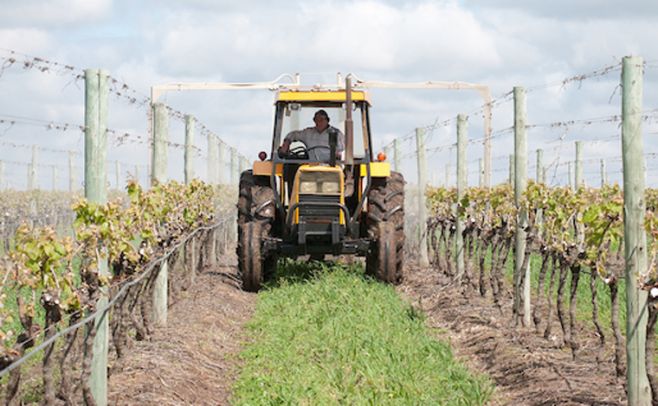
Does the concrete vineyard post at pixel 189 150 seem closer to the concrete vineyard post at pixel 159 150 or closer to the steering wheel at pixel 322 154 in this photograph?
the steering wheel at pixel 322 154

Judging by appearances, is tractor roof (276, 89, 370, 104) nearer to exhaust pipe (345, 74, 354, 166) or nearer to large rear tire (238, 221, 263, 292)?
exhaust pipe (345, 74, 354, 166)

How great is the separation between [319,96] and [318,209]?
4.60ft

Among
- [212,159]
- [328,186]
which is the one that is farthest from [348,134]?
[212,159]

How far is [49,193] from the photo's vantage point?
A: 27.0m

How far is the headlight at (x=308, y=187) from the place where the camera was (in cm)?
1120

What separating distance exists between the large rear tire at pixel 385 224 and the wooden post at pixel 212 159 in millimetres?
5266

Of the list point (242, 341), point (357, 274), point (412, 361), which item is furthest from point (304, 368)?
point (357, 274)

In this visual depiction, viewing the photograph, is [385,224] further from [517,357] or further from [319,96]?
[517,357]

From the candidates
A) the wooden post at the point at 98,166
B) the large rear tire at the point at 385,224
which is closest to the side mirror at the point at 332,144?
the large rear tire at the point at 385,224

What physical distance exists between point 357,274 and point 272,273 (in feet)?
3.45

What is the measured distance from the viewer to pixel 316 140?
11688 millimetres

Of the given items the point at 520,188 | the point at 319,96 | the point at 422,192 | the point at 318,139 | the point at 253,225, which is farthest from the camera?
the point at 422,192

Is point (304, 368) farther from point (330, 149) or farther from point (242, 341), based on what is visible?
point (330, 149)

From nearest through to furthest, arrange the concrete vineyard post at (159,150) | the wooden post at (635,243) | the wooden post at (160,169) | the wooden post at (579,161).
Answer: the wooden post at (635,243)
the wooden post at (160,169)
the concrete vineyard post at (159,150)
the wooden post at (579,161)
